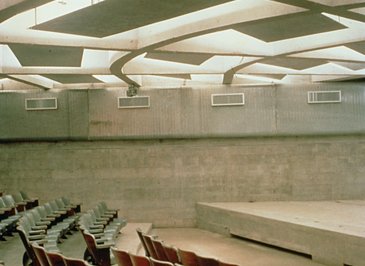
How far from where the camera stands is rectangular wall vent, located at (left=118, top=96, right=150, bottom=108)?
1362 centimetres

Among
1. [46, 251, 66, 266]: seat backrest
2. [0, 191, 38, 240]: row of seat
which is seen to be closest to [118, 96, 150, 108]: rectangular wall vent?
[0, 191, 38, 240]: row of seat

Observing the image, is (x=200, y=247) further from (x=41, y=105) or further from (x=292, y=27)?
(x=41, y=105)

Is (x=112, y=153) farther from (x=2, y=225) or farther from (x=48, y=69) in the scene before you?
(x=2, y=225)

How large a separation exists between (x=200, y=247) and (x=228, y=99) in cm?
435

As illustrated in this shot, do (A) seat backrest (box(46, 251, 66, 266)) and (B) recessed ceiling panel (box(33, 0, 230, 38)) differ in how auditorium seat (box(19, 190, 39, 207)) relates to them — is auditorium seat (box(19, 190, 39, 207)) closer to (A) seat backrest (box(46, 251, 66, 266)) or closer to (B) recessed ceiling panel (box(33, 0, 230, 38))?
(B) recessed ceiling panel (box(33, 0, 230, 38))

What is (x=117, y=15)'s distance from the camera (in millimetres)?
6340

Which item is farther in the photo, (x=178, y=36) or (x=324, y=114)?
(x=324, y=114)

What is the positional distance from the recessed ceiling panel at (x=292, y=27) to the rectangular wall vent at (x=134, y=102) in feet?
18.5

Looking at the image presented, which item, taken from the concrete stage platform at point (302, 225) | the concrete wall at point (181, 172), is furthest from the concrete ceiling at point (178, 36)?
the concrete stage platform at point (302, 225)

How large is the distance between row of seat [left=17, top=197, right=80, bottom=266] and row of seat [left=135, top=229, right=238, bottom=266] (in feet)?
4.40

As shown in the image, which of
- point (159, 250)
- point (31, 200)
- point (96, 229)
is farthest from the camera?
point (31, 200)

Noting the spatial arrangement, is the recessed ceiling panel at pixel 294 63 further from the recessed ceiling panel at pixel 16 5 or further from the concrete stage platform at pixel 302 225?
the recessed ceiling panel at pixel 16 5

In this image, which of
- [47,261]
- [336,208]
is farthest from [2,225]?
[336,208]

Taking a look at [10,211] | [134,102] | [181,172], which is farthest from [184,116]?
[10,211]
